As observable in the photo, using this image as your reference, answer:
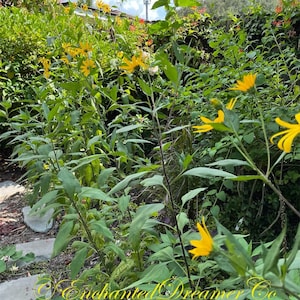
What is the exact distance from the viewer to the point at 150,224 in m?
1.03

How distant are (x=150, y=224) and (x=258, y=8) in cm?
372

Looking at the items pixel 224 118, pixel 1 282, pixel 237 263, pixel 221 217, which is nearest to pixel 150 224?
pixel 224 118

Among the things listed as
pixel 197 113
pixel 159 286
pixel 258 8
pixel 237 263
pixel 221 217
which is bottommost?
pixel 221 217

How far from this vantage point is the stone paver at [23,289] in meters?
1.54

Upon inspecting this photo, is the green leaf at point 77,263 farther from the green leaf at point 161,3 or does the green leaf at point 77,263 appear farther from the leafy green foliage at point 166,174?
the green leaf at point 161,3

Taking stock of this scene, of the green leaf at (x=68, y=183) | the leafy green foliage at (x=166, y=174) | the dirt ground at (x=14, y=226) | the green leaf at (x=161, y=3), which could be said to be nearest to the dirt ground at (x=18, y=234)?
the dirt ground at (x=14, y=226)

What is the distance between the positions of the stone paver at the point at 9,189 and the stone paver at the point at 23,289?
3.73ft

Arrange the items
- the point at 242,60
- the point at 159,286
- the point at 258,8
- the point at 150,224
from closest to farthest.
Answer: the point at 159,286
the point at 150,224
the point at 242,60
the point at 258,8

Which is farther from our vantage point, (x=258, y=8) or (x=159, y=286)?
(x=258, y=8)

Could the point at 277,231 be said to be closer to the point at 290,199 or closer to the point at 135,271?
the point at 290,199

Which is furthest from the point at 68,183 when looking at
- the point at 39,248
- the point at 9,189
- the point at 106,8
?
the point at 9,189

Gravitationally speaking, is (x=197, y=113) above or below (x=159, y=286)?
above

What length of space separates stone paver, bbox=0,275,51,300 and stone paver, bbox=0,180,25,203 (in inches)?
44.7

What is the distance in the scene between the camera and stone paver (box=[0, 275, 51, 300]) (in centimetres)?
154
